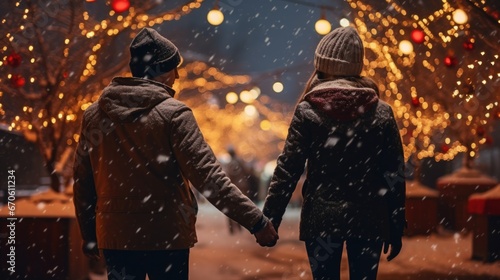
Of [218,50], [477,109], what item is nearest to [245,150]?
[218,50]

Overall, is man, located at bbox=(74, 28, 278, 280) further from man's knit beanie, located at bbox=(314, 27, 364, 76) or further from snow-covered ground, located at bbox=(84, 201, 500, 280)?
snow-covered ground, located at bbox=(84, 201, 500, 280)

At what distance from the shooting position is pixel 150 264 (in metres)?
4.18

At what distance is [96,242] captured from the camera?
4578mm

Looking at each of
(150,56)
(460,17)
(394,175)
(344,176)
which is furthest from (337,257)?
(460,17)

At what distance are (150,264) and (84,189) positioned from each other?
611 millimetres

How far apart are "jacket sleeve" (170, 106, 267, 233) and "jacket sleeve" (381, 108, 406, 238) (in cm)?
89

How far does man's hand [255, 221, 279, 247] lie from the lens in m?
4.42

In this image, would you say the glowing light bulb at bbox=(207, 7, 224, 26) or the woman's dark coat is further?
the glowing light bulb at bbox=(207, 7, 224, 26)

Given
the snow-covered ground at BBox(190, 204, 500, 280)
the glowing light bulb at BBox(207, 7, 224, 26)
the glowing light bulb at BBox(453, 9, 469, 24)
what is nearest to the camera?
the glowing light bulb at BBox(453, 9, 469, 24)

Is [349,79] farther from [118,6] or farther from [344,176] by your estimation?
[118,6]

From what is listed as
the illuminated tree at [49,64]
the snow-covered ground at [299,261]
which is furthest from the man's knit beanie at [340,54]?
the illuminated tree at [49,64]

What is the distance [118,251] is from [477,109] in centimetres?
1320

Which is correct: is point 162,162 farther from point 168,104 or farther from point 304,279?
point 304,279

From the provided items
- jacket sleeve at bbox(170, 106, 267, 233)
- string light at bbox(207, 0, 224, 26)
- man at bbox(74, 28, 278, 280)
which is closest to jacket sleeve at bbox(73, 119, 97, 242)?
man at bbox(74, 28, 278, 280)
